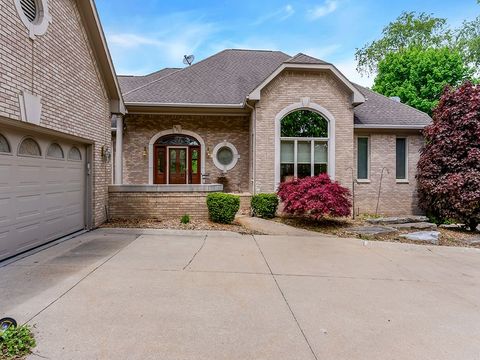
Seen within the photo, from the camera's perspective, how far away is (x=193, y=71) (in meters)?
14.5

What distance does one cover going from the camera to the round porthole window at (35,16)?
5.24 m

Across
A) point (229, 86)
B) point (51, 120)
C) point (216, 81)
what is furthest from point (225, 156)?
point (51, 120)

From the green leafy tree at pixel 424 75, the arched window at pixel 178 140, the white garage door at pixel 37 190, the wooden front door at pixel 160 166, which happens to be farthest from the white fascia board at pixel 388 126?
the green leafy tree at pixel 424 75

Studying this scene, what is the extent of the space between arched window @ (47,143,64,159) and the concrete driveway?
2.01m

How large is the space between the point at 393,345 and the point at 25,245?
6401 millimetres

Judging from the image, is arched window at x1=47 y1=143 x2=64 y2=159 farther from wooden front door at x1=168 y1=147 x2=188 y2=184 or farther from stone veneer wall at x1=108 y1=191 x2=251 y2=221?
wooden front door at x1=168 y1=147 x2=188 y2=184

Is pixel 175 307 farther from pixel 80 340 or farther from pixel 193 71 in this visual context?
pixel 193 71

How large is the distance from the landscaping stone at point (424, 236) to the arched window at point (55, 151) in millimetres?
9405

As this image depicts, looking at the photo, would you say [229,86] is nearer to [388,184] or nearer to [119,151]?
[119,151]

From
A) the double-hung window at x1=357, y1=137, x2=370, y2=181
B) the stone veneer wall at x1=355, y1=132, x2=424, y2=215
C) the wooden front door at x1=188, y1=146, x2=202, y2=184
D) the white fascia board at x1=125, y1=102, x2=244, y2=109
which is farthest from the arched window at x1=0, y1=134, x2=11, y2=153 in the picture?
the double-hung window at x1=357, y1=137, x2=370, y2=181

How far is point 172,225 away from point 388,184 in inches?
360

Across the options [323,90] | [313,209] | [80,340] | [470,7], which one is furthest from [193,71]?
[470,7]

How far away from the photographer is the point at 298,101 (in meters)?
11.2

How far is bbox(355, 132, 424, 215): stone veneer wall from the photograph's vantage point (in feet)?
40.2
